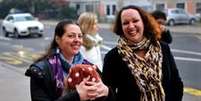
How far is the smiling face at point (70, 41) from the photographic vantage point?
3.29 meters

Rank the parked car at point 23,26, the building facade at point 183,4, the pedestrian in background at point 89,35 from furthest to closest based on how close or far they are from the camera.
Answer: the building facade at point 183,4
the parked car at point 23,26
the pedestrian in background at point 89,35

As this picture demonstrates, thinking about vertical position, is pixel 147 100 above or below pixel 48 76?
below

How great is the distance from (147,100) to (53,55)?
2.55ft

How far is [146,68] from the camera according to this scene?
12.1 feet

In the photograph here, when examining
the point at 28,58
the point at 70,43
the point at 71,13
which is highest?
the point at 70,43

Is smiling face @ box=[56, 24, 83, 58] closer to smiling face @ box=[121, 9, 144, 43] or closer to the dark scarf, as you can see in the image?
the dark scarf

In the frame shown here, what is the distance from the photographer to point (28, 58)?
18.3 m

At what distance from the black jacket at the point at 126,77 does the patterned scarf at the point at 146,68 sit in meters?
0.04

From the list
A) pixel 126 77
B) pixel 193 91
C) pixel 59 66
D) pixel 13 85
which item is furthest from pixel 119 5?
pixel 59 66

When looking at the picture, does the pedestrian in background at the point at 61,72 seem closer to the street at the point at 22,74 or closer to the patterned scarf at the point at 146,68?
the patterned scarf at the point at 146,68

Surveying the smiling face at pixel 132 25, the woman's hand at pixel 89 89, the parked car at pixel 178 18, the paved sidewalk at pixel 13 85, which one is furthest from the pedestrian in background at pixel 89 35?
the parked car at pixel 178 18

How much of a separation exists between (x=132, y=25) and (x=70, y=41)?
557 millimetres

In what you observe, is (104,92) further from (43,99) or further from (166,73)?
(166,73)

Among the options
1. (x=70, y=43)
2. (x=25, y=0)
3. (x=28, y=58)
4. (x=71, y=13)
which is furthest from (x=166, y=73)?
(x=25, y=0)
